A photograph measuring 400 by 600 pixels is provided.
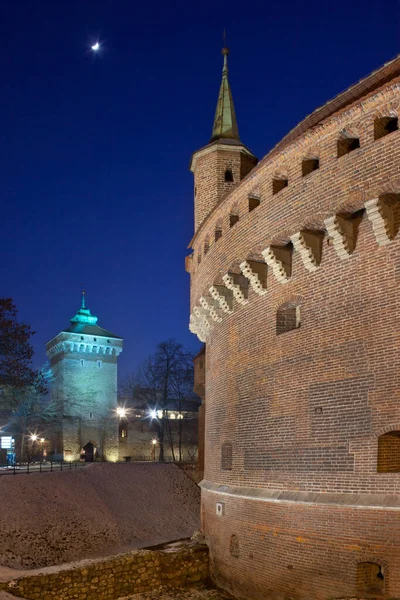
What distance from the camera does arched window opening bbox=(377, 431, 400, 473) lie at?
10703 mm

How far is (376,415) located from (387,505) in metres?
1.51

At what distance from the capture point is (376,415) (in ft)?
35.3

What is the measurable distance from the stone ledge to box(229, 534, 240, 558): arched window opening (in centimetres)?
102

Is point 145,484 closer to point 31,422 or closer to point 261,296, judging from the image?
point 31,422

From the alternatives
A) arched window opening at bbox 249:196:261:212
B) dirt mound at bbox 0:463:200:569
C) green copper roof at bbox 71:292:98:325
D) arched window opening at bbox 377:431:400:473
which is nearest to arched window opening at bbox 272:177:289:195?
arched window opening at bbox 249:196:261:212

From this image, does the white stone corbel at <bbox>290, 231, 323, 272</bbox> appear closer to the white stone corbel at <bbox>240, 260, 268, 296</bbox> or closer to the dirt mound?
the white stone corbel at <bbox>240, 260, 268, 296</bbox>

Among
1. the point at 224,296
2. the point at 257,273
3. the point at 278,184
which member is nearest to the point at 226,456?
the point at 224,296

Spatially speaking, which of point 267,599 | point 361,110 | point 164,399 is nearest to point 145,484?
point 164,399

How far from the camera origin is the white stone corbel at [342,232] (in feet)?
37.4

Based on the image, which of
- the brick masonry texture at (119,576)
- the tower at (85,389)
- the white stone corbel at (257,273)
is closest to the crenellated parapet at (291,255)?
the white stone corbel at (257,273)

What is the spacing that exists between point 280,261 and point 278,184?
1.86 m

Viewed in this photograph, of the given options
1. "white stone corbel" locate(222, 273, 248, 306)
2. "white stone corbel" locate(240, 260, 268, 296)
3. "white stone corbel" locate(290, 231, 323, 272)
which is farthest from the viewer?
"white stone corbel" locate(222, 273, 248, 306)

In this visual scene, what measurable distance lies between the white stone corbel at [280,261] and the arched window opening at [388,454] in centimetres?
409

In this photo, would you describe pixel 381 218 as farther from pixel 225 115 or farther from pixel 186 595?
pixel 225 115
